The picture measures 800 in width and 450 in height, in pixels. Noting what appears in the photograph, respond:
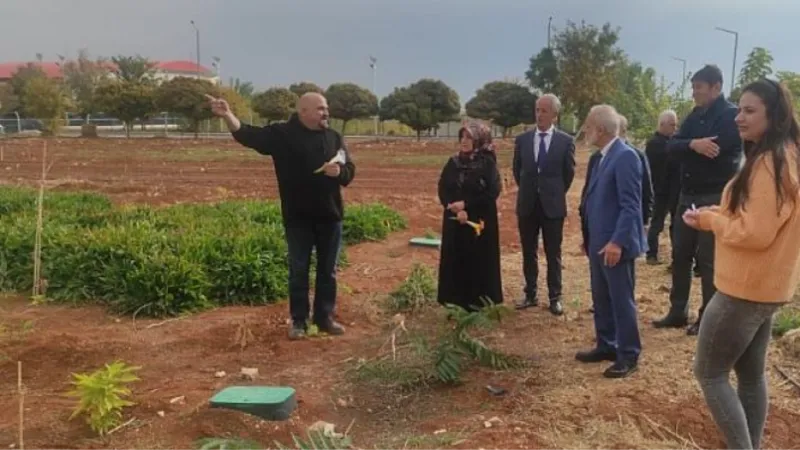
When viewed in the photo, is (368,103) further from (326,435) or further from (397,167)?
(326,435)

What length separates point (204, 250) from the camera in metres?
6.56

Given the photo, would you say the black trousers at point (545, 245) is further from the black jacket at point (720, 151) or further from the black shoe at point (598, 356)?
the black shoe at point (598, 356)

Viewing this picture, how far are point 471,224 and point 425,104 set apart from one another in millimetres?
33066

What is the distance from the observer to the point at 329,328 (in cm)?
555

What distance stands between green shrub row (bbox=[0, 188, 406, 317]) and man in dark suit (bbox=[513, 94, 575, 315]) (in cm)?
223

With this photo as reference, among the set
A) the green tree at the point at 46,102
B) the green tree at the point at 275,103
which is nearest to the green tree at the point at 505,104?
the green tree at the point at 275,103

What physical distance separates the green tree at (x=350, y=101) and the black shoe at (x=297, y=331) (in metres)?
34.1

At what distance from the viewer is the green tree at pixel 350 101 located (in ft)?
128

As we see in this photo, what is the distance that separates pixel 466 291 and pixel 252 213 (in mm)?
4181

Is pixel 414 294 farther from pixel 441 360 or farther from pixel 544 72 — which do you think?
pixel 544 72

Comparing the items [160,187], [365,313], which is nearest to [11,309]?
[365,313]

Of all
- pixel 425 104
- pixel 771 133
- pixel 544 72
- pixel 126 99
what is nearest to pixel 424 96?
pixel 425 104

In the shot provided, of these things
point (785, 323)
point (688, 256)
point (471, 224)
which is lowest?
point (785, 323)

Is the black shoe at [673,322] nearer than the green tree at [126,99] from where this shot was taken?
Yes
